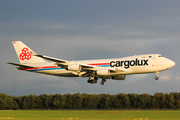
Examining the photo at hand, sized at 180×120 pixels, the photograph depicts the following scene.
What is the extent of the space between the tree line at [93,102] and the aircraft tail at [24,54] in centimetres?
6661

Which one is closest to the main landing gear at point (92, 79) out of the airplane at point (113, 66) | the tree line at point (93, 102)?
the airplane at point (113, 66)

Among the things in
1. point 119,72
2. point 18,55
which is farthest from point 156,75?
point 18,55

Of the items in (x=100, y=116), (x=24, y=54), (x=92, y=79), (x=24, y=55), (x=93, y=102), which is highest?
(x=24, y=54)

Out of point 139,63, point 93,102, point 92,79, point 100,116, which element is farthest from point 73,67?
point 93,102

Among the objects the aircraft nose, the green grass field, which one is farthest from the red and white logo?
the aircraft nose

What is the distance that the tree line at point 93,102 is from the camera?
120 metres

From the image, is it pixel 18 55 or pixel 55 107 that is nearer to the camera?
pixel 18 55

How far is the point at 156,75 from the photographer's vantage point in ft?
176

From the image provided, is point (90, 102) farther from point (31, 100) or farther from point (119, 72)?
point (119, 72)

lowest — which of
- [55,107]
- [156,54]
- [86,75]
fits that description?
[55,107]

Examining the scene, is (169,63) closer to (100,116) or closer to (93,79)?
(93,79)

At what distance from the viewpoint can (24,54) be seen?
→ 6650 centimetres

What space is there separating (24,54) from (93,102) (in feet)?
225

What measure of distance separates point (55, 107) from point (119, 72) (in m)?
83.5
